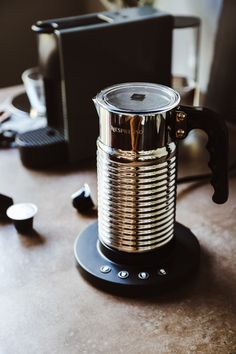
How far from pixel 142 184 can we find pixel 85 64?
1.25ft

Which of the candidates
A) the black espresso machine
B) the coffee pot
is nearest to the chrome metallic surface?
the coffee pot

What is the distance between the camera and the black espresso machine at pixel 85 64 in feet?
3.27

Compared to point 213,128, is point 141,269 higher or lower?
lower

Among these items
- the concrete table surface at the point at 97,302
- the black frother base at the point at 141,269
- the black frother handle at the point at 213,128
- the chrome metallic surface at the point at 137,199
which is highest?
the black frother handle at the point at 213,128

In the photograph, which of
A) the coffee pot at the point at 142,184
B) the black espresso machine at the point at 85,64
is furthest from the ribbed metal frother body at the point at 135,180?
the black espresso machine at the point at 85,64

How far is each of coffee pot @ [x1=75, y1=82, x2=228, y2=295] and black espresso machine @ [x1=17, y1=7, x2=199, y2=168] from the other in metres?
0.28

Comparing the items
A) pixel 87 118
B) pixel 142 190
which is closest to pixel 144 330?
pixel 142 190

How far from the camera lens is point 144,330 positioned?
2.20 feet

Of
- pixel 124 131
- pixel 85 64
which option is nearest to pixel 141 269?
pixel 124 131

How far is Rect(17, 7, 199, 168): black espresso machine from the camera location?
100 centimetres

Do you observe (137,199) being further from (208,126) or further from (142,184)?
(208,126)

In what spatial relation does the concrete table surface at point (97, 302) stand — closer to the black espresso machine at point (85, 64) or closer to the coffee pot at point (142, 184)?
the coffee pot at point (142, 184)

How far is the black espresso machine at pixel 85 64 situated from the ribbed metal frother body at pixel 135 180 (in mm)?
315

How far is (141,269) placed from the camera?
75cm
